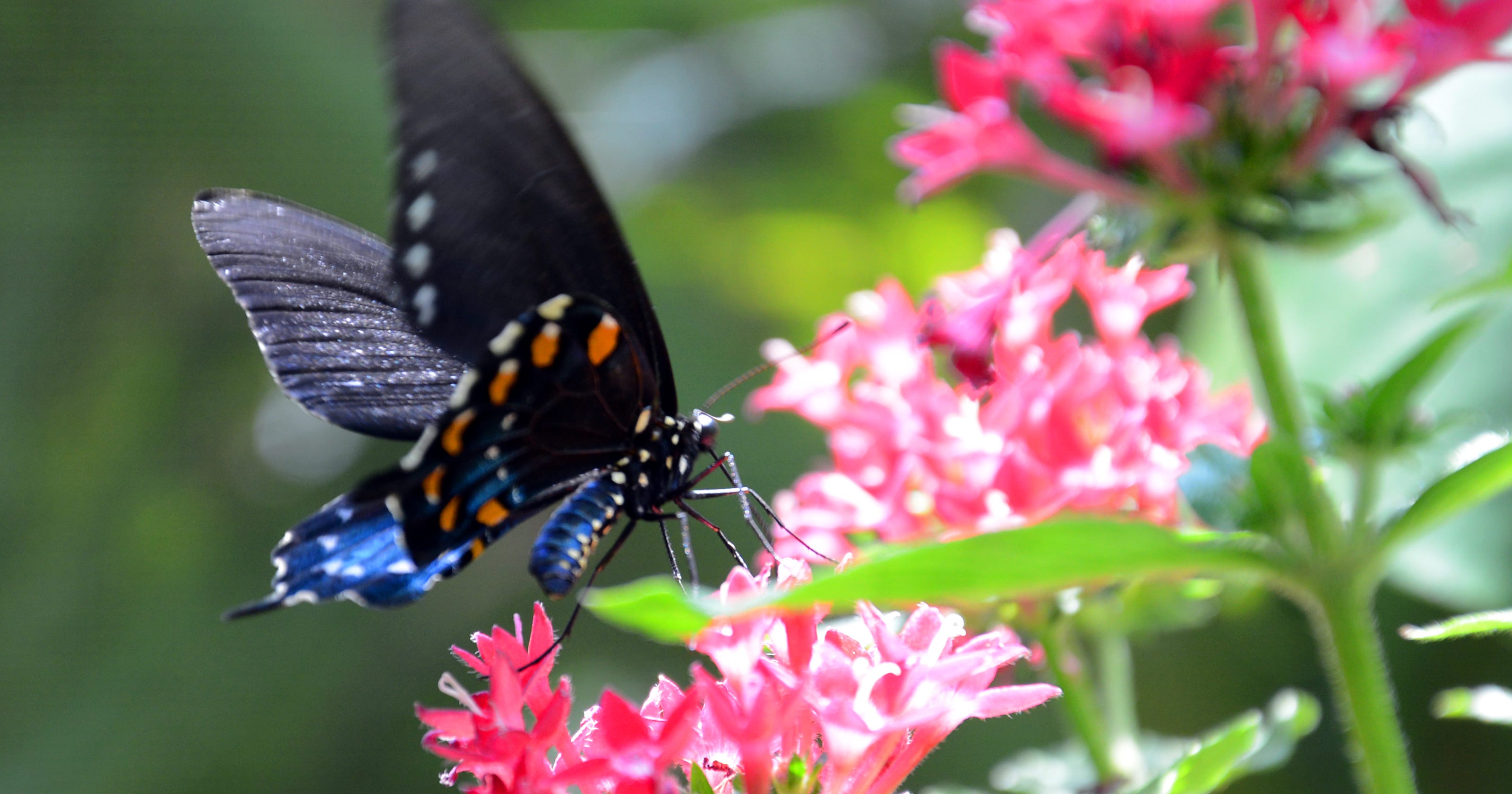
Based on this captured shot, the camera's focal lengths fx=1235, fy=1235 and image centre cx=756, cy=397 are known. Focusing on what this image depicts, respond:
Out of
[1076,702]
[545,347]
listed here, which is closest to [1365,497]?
[1076,702]

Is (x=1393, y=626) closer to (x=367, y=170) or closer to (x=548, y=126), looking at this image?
(x=548, y=126)

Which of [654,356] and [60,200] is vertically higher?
[60,200]

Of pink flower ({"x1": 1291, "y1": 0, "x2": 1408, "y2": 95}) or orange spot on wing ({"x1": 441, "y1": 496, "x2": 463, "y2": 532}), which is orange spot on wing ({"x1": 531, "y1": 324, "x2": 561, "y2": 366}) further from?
pink flower ({"x1": 1291, "y1": 0, "x2": 1408, "y2": 95})

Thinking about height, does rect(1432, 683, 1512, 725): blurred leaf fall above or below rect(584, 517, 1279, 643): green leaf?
above

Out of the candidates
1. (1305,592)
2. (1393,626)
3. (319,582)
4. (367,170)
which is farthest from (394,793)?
(1305,592)

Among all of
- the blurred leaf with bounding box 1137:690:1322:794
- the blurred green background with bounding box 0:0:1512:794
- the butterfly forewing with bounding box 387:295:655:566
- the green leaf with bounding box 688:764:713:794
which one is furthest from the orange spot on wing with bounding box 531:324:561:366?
the blurred green background with bounding box 0:0:1512:794

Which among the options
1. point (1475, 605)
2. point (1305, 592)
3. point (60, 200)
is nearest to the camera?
point (1305, 592)

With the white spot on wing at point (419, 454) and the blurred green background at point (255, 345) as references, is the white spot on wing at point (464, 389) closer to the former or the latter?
the white spot on wing at point (419, 454)
